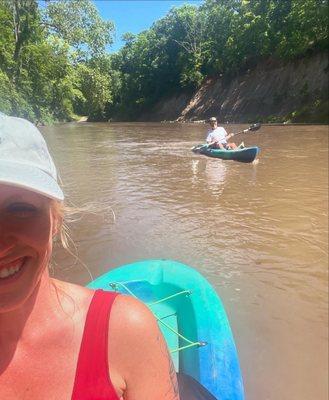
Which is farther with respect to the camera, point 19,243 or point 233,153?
point 233,153

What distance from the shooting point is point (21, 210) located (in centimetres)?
113

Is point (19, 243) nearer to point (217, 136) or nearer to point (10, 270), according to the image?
point (10, 270)

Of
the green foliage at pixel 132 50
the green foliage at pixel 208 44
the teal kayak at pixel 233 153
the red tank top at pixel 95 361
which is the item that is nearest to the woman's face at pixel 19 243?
the red tank top at pixel 95 361

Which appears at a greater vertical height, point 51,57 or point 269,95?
point 51,57

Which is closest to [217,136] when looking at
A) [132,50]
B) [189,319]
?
[189,319]

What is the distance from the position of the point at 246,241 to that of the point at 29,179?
4.47 metres

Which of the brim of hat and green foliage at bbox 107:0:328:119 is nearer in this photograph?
the brim of hat

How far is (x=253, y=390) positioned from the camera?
2.77 meters

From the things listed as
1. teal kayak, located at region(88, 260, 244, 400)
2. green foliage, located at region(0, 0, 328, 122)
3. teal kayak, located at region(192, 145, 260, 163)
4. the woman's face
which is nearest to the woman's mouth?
the woman's face

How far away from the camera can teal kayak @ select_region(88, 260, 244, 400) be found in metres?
→ 2.21

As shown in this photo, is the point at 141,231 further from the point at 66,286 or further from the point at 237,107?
the point at 237,107

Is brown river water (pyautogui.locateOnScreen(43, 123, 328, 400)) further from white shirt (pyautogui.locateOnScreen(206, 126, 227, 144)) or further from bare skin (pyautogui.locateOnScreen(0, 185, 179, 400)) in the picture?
white shirt (pyautogui.locateOnScreen(206, 126, 227, 144))

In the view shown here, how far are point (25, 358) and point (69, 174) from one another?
953 cm

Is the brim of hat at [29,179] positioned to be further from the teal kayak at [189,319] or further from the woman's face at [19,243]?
the teal kayak at [189,319]
